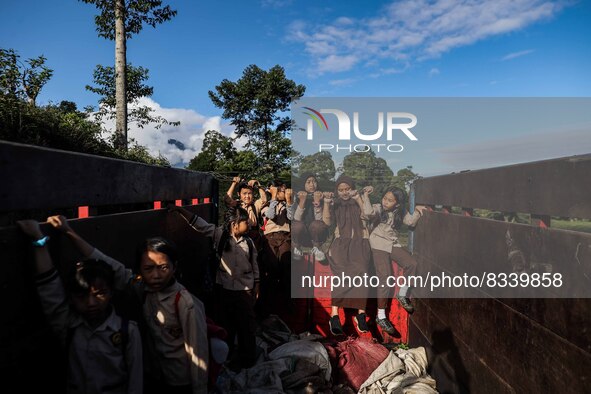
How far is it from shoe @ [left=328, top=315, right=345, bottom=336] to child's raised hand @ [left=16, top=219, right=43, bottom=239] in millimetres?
4012

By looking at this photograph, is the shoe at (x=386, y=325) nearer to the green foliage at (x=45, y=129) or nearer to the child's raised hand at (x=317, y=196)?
the child's raised hand at (x=317, y=196)

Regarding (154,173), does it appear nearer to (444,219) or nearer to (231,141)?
(444,219)

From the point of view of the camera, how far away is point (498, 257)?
290 cm

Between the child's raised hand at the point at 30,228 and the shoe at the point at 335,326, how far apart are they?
4.01 metres

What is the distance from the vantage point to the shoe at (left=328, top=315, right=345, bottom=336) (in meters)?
4.91

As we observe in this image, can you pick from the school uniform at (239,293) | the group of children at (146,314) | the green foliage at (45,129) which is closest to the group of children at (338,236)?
the school uniform at (239,293)

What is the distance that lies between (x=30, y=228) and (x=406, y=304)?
440 centimetres

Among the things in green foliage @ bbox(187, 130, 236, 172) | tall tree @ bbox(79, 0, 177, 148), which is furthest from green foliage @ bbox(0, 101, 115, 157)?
green foliage @ bbox(187, 130, 236, 172)

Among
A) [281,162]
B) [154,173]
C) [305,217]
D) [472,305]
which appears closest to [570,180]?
[472,305]

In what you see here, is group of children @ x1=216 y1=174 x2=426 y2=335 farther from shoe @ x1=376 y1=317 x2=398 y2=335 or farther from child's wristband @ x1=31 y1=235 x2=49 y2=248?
child's wristband @ x1=31 y1=235 x2=49 y2=248

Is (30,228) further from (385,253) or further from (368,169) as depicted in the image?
(368,169)

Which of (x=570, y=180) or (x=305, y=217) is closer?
(x=570, y=180)

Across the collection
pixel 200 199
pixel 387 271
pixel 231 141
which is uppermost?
pixel 231 141

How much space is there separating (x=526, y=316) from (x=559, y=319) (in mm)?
352
